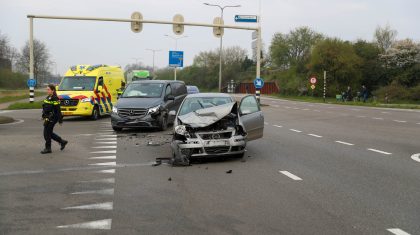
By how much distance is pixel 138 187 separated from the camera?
7.27 meters

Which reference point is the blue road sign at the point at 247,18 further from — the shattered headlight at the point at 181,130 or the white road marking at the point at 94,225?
the white road marking at the point at 94,225

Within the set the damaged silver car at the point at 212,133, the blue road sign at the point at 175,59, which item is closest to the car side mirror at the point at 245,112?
the damaged silver car at the point at 212,133

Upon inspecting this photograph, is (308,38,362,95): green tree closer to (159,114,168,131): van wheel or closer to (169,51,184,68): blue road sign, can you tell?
(169,51,184,68): blue road sign

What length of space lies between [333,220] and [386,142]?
8.18 meters

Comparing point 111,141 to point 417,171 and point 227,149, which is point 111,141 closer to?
point 227,149

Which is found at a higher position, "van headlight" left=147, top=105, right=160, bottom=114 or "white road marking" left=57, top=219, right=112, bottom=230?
"van headlight" left=147, top=105, right=160, bottom=114

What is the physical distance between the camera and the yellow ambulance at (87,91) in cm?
2041

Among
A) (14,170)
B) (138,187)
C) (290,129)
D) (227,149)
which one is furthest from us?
(290,129)

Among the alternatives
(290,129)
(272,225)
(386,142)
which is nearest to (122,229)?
(272,225)

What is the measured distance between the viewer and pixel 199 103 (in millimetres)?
11328

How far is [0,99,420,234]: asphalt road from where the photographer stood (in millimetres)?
5223

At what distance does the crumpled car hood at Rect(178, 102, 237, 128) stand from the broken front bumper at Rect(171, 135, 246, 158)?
353mm

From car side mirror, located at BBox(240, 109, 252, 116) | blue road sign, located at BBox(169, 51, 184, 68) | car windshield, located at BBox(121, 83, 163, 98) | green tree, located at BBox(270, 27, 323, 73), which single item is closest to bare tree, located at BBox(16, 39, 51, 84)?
blue road sign, located at BBox(169, 51, 184, 68)

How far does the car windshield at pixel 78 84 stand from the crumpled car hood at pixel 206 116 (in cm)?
1221
